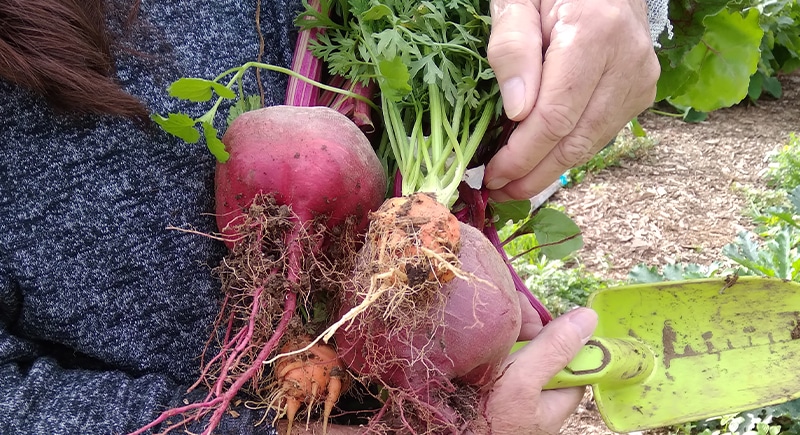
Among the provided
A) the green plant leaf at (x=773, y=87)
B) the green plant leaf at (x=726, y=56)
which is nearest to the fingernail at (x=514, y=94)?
the green plant leaf at (x=726, y=56)

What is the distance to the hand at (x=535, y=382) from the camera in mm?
1102

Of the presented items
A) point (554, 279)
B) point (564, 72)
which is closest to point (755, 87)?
point (554, 279)

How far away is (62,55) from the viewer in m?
0.94

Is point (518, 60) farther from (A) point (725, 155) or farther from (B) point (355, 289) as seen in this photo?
(A) point (725, 155)

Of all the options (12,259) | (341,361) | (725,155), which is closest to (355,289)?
(341,361)

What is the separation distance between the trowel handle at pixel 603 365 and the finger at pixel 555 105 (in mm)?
443

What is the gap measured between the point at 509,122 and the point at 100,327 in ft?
→ 2.94

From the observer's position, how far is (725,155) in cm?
369

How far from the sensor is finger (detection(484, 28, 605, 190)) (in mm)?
1068

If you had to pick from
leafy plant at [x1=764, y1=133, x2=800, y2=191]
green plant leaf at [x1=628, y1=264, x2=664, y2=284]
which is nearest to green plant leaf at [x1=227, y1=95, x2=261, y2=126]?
green plant leaf at [x1=628, y1=264, x2=664, y2=284]

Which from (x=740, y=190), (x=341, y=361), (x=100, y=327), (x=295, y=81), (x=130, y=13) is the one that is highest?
(x=130, y=13)

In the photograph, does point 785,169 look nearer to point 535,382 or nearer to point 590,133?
point 590,133

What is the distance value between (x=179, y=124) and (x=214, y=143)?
64mm

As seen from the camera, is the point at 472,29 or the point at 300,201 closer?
the point at 300,201
